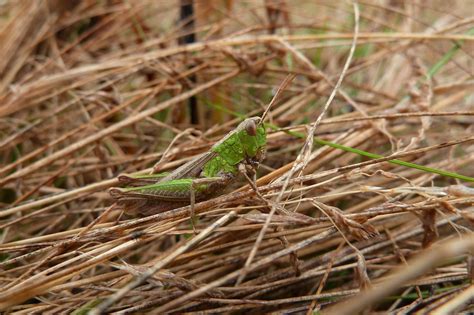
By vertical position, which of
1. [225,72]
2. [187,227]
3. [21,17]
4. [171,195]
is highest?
[21,17]

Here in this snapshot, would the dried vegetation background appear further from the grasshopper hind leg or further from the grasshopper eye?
the grasshopper eye

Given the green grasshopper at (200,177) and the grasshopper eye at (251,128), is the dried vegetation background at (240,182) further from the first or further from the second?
the grasshopper eye at (251,128)

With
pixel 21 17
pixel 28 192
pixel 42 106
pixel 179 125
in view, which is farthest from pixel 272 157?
pixel 21 17

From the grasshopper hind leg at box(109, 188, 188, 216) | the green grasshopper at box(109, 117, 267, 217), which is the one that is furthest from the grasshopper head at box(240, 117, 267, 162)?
the grasshopper hind leg at box(109, 188, 188, 216)

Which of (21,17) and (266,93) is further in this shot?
(21,17)

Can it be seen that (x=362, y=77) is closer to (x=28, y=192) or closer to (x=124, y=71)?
(x=124, y=71)

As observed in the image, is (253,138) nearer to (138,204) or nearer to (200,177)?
(200,177)

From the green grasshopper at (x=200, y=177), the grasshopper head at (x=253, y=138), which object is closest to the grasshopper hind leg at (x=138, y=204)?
the green grasshopper at (x=200, y=177)
